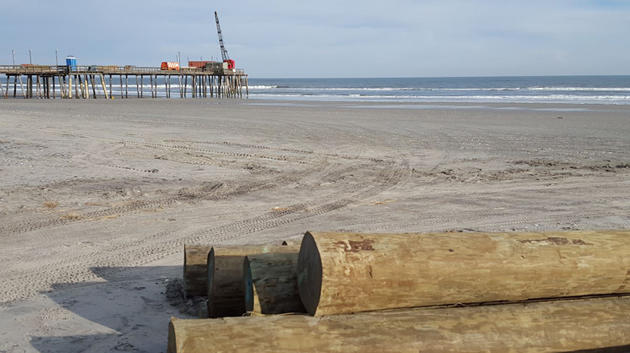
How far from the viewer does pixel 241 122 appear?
897 inches

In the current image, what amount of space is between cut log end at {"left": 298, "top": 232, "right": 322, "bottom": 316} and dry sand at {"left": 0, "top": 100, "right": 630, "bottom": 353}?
51.0 inches

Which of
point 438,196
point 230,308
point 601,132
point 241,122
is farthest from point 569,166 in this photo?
point 241,122

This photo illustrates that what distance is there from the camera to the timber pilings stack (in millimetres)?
3238

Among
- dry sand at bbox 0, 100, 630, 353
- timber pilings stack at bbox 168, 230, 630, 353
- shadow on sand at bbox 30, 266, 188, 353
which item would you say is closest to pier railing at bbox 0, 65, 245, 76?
dry sand at bbox 0, 100, 630, 353

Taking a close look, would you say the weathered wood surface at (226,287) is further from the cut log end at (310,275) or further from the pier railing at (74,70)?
the pier railing at (74,70)

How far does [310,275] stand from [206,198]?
6068 mm

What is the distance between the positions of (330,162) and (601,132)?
36.3 ft

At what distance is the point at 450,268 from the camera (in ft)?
12.0

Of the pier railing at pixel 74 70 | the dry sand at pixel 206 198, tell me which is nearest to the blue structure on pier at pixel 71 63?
the pier railing at pixel 74 70

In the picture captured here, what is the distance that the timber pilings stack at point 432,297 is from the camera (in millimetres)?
3238

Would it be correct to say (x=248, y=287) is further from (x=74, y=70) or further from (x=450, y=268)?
(x=74, y=70)

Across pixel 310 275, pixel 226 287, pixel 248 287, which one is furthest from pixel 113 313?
pixel 310 275

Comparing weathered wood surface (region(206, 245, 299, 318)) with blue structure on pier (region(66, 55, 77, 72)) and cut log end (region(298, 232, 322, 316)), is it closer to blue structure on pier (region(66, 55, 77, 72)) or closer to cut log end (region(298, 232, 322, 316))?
cut log end (region(298, 232, 322, 316))

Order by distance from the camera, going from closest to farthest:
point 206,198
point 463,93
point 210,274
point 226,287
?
1. point 226,287
2. point 210,274
3. point 206,198
4. point 463,93
